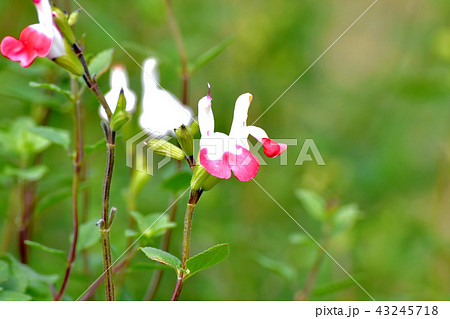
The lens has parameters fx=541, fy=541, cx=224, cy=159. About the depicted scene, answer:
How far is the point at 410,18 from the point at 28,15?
0.96 meters

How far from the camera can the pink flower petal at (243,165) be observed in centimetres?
44

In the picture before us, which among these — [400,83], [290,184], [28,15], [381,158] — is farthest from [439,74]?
[28,15]

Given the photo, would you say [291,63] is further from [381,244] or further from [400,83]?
[381,244]

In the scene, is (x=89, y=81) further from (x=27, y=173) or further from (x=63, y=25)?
(x=27, y=173)

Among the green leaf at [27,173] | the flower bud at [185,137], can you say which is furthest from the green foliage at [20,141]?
the flower bud at [185,137]

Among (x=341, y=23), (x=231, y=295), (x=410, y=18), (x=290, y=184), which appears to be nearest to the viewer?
(x=231, y=295)

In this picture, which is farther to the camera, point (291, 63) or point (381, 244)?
point (291, 63)

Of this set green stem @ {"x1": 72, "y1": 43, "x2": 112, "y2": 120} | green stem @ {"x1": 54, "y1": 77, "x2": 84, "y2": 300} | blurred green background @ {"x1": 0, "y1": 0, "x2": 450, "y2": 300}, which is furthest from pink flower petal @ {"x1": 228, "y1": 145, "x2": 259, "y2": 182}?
blurred green background @ {"x1": 0, "y1": 0, "x2": 450, "y2": 300}

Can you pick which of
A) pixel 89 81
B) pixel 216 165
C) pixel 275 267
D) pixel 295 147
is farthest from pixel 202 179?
pixel 295 147

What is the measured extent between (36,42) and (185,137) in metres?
0.14

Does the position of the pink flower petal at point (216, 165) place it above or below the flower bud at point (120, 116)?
below

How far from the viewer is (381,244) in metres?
1.22

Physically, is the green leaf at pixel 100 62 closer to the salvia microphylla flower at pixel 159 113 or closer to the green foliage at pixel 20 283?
the salvia microphylla flower at pixel 159 113

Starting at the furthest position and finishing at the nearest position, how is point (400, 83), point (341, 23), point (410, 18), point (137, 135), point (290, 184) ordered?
point (341, 23) → point (410, 18) → point (290, 184) → point (400, 83) → point (137, 135)
